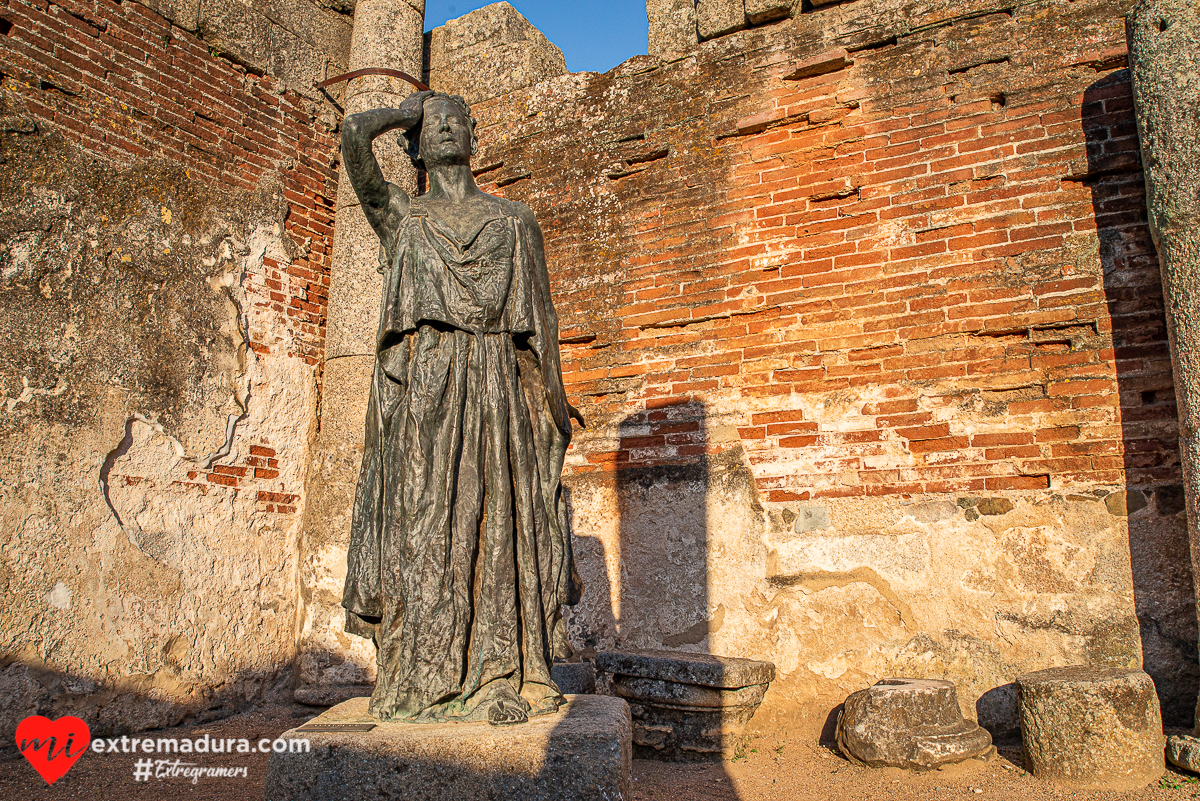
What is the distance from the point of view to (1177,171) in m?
3.70

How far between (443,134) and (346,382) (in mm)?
2906

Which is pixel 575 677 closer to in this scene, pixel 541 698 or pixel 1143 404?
pixel 541 698

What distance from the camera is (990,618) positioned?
159 inches

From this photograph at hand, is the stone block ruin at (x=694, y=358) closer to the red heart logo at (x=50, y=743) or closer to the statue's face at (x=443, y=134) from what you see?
the red heart logo at (x=50, y=743)

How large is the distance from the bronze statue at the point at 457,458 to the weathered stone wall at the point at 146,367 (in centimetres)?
241

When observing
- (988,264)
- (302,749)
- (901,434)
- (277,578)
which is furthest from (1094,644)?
(277,578)

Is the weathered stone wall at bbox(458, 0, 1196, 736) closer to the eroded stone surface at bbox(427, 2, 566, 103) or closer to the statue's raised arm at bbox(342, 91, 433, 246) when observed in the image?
the eroded stone surface at bbox(427, 2, 566, 103)

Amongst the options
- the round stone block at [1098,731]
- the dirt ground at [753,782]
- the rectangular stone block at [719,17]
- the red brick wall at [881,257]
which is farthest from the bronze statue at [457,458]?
the rectangular stone block at [719,17]

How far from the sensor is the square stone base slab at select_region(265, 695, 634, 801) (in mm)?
2061

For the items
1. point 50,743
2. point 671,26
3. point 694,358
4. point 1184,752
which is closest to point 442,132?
point 694,358

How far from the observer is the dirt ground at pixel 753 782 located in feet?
10.7

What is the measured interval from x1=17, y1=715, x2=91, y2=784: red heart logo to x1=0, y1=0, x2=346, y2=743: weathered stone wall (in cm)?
7

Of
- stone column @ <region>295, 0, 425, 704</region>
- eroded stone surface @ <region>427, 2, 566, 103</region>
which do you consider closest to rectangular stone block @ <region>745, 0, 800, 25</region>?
eroded stone surface @ <region>427, 2, 566, 103</region>

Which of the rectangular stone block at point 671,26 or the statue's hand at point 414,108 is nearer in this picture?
the statue's hand at point 414,108
